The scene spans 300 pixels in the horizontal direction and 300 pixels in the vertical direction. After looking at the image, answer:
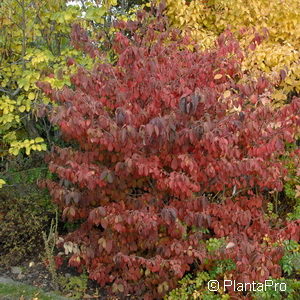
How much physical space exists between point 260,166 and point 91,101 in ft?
5.09

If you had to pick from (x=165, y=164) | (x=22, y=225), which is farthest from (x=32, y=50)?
(x=165, y=164)

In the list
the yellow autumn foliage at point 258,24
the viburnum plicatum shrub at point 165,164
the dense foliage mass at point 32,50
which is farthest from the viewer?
the yellow autumn foliage at point 258,24

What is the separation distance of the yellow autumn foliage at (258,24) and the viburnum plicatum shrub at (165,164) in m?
1.13

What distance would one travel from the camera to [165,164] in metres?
3.84

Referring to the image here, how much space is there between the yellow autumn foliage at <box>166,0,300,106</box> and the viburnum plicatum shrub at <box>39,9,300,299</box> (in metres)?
1.13

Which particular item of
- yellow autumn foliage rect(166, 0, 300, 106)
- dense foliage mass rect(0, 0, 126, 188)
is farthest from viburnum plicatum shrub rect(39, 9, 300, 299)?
yellow autumn foliage rect(166, 0, 300, 106)

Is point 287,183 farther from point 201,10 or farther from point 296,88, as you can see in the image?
point 201,10

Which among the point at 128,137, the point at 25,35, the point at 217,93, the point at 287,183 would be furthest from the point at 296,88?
the point at 25,35

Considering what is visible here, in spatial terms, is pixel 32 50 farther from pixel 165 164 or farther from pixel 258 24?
pixel 258 24

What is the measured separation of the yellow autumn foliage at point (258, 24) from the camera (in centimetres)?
529

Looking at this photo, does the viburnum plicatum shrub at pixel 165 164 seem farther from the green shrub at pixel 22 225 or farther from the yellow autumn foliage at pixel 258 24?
the yellow autumn foliage at pixel 258 24

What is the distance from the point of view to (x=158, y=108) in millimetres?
3721

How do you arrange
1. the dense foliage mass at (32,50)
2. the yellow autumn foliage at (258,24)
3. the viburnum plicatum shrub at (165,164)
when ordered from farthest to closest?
the yellow autumn foliage at (258,24) < the dense foliage mass at (32,50) < the viburnum plicatum shrub at (165,164)

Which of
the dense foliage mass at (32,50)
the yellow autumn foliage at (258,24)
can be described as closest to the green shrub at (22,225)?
the dense foliage mass at (32,50)
